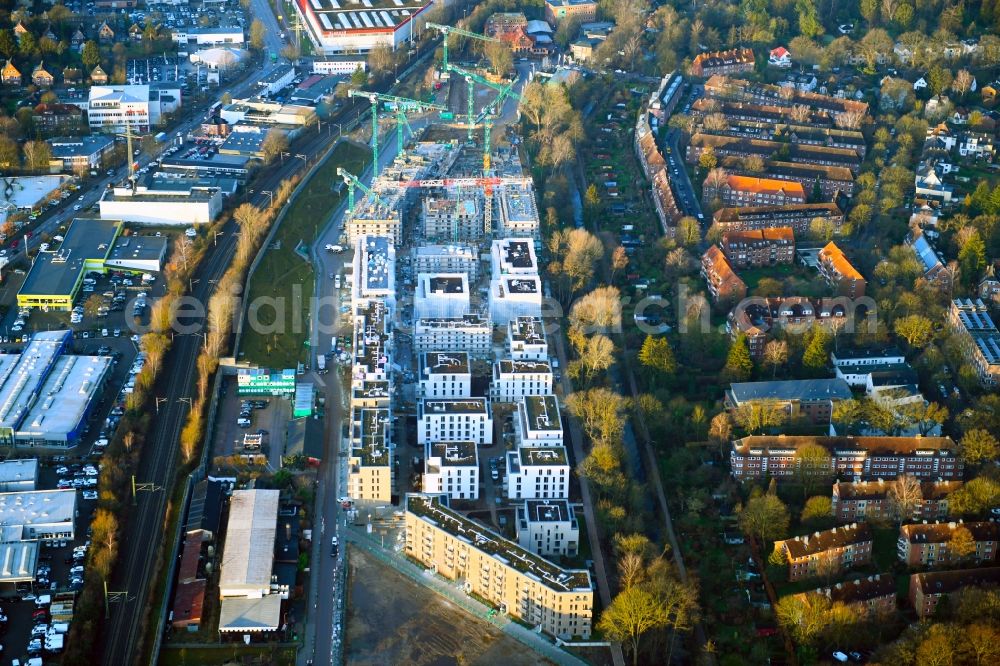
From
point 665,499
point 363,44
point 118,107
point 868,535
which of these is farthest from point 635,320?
point 363,44

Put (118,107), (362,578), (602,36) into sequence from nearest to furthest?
(362,578) < (118,107) < (602,36)

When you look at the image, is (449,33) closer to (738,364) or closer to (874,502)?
(738,364)

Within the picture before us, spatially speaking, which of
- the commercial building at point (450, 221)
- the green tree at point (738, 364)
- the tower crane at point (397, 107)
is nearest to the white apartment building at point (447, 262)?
the commercial building at point (450, 221)

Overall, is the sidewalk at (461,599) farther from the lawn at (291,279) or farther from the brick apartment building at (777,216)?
the brick apartment building at (777,216)

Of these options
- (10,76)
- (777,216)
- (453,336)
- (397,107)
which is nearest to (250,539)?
(453,336)

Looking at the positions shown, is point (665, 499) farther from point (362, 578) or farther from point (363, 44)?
point (363, 44)

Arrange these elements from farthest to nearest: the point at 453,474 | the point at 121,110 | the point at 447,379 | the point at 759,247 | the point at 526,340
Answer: the point at 121,110 → the point at 759,247 → the point at 526,340 → the point at 447,379 → the point at 453,474

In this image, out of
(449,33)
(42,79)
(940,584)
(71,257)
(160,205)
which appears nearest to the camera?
(940,584)
